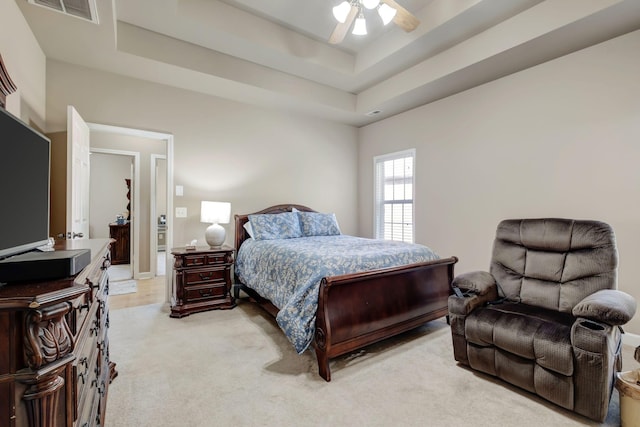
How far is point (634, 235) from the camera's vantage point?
2615mm

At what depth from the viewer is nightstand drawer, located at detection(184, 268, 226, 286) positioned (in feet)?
11.3

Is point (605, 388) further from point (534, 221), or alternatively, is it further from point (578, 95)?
point (578, 95)

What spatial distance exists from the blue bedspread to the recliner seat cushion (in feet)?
2.68

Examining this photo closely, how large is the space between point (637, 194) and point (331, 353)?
115 inches

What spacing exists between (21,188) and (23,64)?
2.35m

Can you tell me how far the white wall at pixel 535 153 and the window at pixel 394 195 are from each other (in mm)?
228

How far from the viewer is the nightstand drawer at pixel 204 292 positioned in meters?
3.44

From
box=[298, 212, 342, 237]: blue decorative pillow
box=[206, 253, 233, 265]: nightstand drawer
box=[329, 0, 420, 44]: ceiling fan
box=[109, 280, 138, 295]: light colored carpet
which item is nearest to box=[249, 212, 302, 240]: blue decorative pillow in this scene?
box=[298, 212, 342, 237]: blue decorative pillow

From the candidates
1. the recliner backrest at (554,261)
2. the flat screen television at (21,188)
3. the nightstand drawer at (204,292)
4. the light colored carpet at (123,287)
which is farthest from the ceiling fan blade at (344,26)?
the light colored carpet at (123,287)

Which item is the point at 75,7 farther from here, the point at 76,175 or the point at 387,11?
the point at 387,11

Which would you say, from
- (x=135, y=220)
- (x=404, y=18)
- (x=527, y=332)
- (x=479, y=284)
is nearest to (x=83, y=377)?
(x=527, y=332)

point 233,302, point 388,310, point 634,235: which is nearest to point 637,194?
point 634,235

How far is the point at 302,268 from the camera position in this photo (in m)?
2.51

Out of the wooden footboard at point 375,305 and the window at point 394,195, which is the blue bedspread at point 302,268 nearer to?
the wooden footboard at point 375,305
